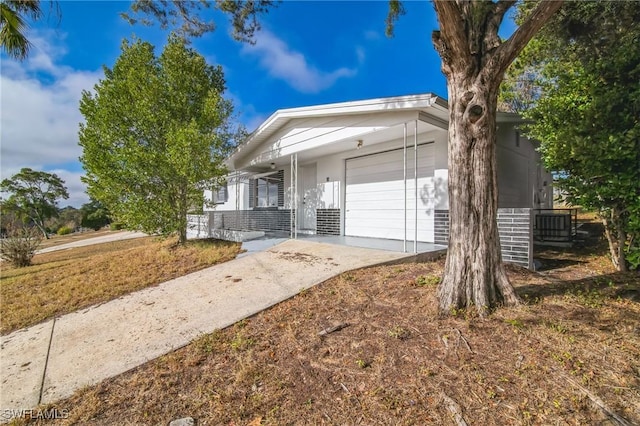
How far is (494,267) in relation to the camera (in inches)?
138

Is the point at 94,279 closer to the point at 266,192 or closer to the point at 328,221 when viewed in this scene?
the point at 328,221

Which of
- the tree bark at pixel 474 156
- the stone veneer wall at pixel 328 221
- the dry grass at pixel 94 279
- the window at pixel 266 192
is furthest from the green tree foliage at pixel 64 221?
the tree bark at pixel 474 156

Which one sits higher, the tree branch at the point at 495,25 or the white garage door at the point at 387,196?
the tree branch at the point at 495,25

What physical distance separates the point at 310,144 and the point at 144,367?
707 centimetres

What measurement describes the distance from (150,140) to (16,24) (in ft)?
12.3

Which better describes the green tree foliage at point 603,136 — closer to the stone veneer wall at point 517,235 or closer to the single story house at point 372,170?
the stone veneer wall at point 517,235

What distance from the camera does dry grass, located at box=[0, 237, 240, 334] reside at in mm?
5340

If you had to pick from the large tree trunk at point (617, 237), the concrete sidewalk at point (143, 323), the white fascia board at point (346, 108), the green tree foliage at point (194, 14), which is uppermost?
the green tree foliage at point (194, 14)

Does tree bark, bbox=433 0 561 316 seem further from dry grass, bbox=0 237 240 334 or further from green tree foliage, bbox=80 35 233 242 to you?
green tree foliage, bbox=80 35 233 242

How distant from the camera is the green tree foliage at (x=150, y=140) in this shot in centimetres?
862

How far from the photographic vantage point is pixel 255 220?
12.7m

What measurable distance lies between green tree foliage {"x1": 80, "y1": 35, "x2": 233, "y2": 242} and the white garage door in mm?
4530

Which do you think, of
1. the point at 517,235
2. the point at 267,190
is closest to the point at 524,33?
the point at 517,235

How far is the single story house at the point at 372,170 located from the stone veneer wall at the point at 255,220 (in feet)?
0.15
